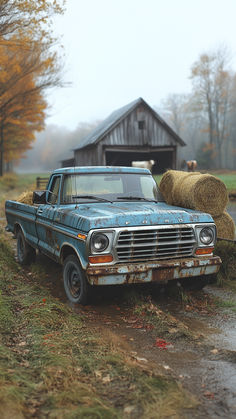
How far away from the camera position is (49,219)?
6.04 m

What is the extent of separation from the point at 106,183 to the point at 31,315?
244 cm

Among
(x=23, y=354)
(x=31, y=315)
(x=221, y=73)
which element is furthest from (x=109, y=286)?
(x=221, y=73)

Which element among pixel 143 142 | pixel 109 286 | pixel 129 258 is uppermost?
pixel 143 142

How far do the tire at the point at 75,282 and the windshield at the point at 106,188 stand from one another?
1034mm

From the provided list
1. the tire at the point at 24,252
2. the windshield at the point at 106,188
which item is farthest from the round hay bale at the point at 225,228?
the tire at the point at 24,252

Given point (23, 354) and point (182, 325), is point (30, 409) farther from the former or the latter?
point (182, 325)

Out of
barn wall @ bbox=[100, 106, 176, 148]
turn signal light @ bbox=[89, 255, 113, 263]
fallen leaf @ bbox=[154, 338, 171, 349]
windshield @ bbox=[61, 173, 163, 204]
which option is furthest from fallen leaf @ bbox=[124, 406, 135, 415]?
barn wall @ bbox=[100, 106, 176, 148]

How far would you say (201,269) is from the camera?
5117 millimetres

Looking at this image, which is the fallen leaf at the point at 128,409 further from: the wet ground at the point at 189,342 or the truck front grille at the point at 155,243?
the truck front grille at the point at 155,243

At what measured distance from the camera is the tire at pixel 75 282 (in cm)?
492

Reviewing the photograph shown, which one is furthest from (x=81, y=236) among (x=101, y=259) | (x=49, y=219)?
(x=49, y=219)

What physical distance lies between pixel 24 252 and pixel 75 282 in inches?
108


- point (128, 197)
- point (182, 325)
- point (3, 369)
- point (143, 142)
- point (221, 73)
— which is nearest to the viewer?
point (3, 369)

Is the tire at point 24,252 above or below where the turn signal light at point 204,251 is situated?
below
